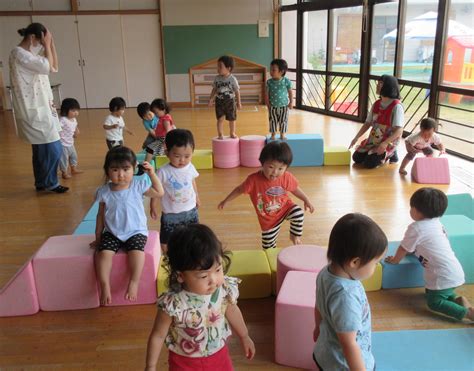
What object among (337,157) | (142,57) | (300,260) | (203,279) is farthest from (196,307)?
(142,57)

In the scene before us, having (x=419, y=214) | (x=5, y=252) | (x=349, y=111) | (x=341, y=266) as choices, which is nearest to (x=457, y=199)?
(x=419, y=214)

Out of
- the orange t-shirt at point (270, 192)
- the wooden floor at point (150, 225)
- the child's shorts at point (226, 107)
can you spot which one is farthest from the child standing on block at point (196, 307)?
the child's shorts at point (226, 107)

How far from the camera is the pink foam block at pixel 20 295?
2484mm

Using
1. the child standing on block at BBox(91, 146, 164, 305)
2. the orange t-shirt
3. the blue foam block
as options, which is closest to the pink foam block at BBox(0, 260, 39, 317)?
the child standing on block at BBox(91, 146, 164, 305)

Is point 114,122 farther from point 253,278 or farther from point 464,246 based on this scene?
point 464,246

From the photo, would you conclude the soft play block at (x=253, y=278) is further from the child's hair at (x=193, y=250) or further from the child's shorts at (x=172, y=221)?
the child's hair at (x=193, y=250)

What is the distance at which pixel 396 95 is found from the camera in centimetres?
513

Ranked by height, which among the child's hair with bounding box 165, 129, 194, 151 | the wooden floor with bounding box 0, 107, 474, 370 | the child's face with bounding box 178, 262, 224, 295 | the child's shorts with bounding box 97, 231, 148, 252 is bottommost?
the wooden floor with bounding box 0, 107, 474, 370

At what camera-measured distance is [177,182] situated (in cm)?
274

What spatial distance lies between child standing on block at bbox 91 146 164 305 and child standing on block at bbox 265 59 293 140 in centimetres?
321

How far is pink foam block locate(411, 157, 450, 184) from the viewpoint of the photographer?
4.58m

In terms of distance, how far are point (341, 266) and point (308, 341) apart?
0.79 m

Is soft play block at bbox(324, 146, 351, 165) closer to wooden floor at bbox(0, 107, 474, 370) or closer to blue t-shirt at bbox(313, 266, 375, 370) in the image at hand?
wooden floor at bbox(0, 107, 474, 370)

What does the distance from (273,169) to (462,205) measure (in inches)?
69.1
